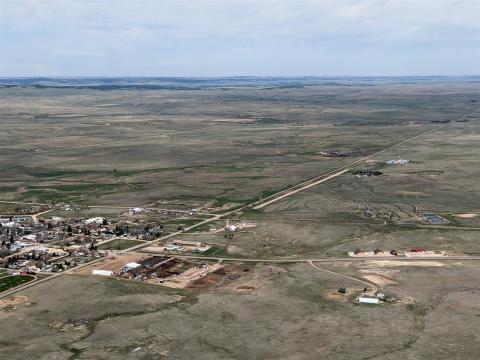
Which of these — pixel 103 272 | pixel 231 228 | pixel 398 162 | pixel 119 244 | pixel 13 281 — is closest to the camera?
pixel 13 281

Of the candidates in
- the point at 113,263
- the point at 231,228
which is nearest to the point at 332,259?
the point at 231,228

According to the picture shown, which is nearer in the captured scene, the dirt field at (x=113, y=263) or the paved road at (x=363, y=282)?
the paved road at (x=363, y=282)

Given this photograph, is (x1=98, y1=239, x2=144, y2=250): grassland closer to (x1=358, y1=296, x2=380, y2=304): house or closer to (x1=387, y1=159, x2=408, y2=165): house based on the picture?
(x1=358, y1=296, x2=380, y2=304): house

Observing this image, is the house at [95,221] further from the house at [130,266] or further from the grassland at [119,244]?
the house at [130,266]

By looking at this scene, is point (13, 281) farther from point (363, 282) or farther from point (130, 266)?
point (363, 282)

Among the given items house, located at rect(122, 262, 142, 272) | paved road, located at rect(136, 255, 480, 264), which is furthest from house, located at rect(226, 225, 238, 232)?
house, located at rect(122, 262, 142, 272)

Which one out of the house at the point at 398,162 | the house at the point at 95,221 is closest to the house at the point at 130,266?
the house at the point at 95,221

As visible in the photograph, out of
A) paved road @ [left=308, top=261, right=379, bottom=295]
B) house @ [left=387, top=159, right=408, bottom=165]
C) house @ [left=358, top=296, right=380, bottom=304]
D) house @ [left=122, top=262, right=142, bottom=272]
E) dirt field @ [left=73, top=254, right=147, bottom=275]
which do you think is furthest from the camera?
house @ [left=387, top=159, right=408, bottom=165]

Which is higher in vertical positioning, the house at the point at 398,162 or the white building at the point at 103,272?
the house at the point at 398,162

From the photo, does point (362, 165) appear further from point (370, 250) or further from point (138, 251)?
point (138, 251)
